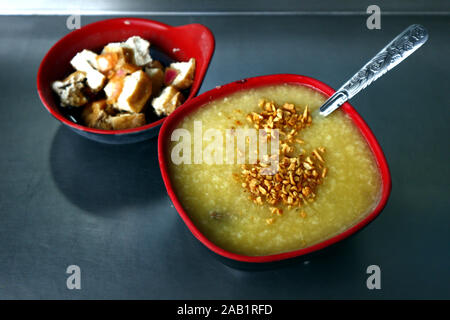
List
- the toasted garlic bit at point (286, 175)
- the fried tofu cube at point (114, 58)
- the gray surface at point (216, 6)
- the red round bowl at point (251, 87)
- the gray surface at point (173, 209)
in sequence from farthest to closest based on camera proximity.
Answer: the gray surface at point (216, 6) → the fried tofu cube at point (114, 58) → the gray surface at point (173, 209) → the toasted garlic bit at point (286, 175) → the red round bowl at point (251, 87)

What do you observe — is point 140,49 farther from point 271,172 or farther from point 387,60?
point 387,60

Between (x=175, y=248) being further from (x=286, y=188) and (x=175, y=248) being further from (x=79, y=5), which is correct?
(x=79, y=5)

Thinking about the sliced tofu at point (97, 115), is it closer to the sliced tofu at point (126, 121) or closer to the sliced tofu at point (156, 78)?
the sliced tofu at point (126, 121)

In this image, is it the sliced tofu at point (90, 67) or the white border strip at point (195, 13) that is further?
the white border strip at point (195, 13)

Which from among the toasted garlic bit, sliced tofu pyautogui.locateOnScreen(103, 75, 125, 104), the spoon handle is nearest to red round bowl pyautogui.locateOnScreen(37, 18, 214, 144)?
sliced tofu pyautogui.locateOnScreen(103, 75, 125, 104)

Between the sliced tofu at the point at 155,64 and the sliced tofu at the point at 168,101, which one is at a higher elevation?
the sliced tofu at the point at 155,64

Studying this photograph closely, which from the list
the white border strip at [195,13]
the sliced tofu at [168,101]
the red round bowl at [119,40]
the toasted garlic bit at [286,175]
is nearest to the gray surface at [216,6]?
the white border strip at [195,13]
